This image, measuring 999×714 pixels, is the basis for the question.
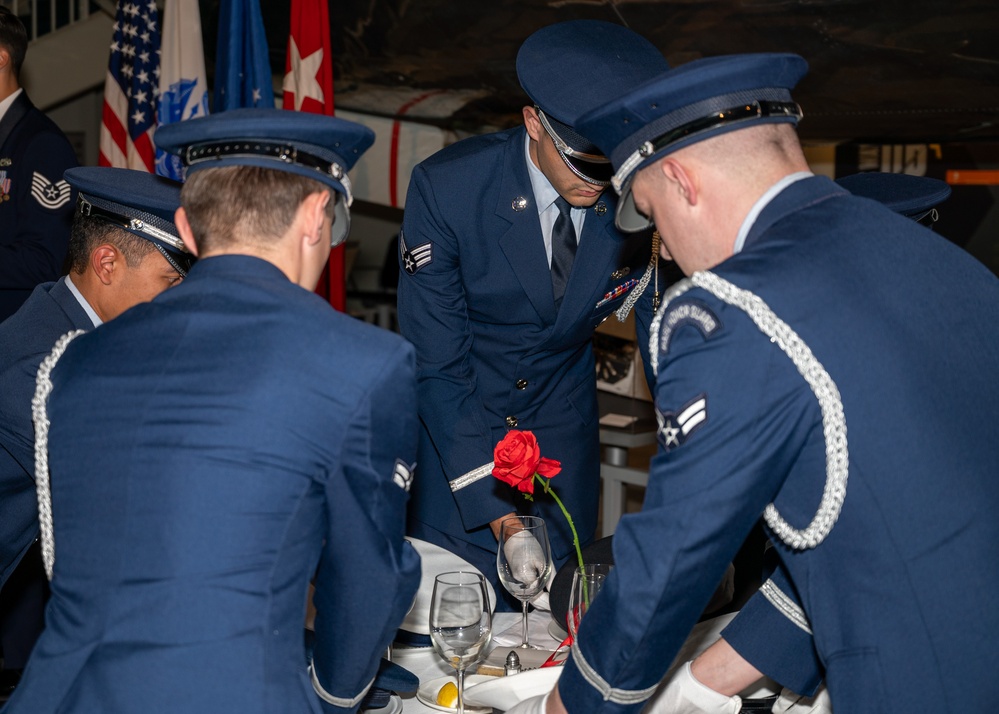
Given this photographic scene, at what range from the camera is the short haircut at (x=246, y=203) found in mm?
1188

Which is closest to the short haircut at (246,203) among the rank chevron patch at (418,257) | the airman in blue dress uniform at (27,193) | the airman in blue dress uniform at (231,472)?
the airman in blue dress uniform at (231,472)

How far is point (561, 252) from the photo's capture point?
7.55 ft

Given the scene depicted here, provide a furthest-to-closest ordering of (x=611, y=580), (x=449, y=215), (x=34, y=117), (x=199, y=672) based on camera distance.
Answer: (x=34, y=117) → (x=449, y=215) → (x=611, y=580) → (x=199, y=672)

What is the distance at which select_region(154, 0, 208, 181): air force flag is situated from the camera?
468 centimetres

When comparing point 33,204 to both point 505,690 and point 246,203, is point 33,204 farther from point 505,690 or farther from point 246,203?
point 505,690

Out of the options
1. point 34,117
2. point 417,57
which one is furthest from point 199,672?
point 417,57

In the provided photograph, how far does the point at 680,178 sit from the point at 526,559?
652mm

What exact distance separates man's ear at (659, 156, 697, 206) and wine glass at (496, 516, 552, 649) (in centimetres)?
58

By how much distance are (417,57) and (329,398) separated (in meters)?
4.92

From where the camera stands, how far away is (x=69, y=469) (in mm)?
1128

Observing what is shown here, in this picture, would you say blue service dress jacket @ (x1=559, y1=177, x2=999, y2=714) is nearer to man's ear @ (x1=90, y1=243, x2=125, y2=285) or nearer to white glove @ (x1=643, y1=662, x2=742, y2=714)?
white glove @ (x1=643, y1=662, x2=742, y2=714)

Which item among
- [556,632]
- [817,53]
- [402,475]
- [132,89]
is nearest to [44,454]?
[402,475]

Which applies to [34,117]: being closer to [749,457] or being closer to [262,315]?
[262,315]

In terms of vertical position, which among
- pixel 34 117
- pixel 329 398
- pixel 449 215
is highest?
pixel 329 398
